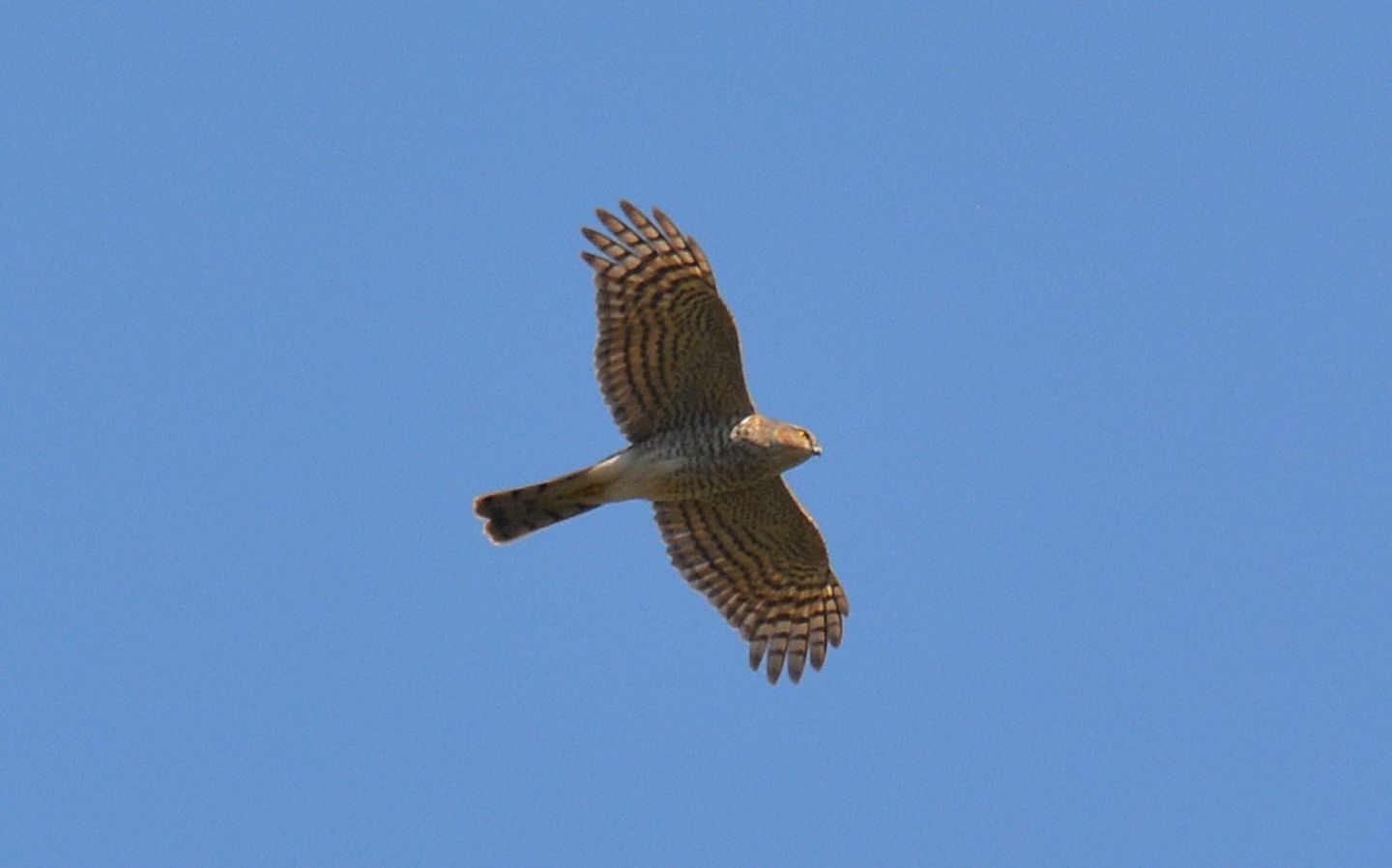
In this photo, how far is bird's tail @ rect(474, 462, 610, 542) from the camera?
1741cm

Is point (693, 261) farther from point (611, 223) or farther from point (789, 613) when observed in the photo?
point (789, 613)

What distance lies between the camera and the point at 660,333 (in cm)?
1711

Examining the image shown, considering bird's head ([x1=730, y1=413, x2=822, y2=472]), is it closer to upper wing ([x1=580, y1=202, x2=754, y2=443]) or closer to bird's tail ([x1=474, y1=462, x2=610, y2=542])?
upper wing ([x1=580, y1=202, x2=754, y2=443])

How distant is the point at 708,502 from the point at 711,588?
0.84m

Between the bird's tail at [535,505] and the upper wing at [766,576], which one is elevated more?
the bird's tail at [535,505]

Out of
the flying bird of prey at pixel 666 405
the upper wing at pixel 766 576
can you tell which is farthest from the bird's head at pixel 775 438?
the upper wing at pixel 766 576

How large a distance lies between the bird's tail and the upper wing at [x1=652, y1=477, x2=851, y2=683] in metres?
1.03

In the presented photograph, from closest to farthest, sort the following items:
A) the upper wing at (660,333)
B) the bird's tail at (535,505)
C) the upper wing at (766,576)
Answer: the upper wing at (660,333) → the bird's tail at (535,505) → the upper wing at (766,576)

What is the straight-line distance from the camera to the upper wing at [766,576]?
18.4m

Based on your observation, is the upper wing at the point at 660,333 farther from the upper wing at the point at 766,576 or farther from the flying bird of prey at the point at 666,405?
the upper wing at the point at 766,576

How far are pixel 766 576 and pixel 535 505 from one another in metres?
2.20

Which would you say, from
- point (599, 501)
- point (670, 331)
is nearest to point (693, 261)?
point (670, 331)

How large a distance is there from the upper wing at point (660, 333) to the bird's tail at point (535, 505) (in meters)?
0.55

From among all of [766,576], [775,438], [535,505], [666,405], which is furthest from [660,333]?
[766,576]
